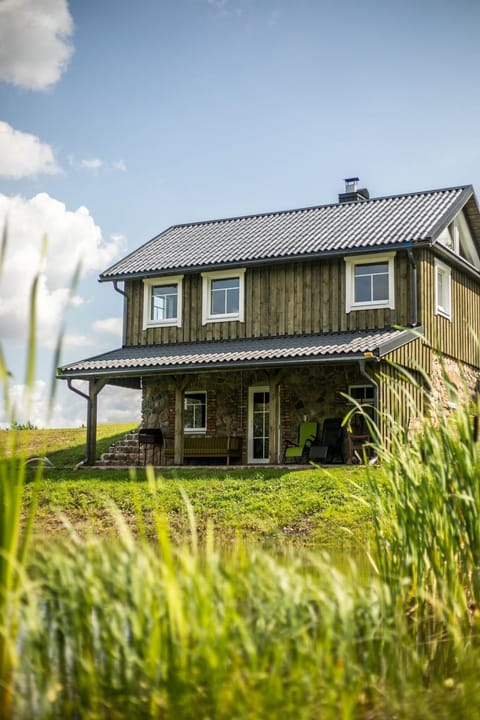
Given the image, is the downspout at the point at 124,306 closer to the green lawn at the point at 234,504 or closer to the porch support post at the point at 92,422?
the porch support post at the point at 92,422

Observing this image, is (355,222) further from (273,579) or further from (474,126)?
(273,579)

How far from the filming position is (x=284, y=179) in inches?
681

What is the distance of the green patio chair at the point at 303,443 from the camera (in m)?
17.3

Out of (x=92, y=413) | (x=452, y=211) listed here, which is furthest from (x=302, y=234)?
(x=92, y=413)

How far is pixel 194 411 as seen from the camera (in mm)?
19641

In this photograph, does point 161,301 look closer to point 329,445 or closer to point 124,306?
point 124,306

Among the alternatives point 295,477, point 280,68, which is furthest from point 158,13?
point 295,477

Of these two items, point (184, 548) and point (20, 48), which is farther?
point (20, 48)

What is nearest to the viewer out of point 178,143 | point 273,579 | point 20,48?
point 273,579

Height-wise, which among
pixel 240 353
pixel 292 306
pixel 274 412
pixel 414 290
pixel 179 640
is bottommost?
pixel 179 640

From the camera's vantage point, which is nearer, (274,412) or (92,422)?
(274,412)

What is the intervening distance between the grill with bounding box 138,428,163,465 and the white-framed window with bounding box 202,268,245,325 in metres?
2.48

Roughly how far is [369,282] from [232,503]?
21.4 feet

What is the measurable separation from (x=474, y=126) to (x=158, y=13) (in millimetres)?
6299
